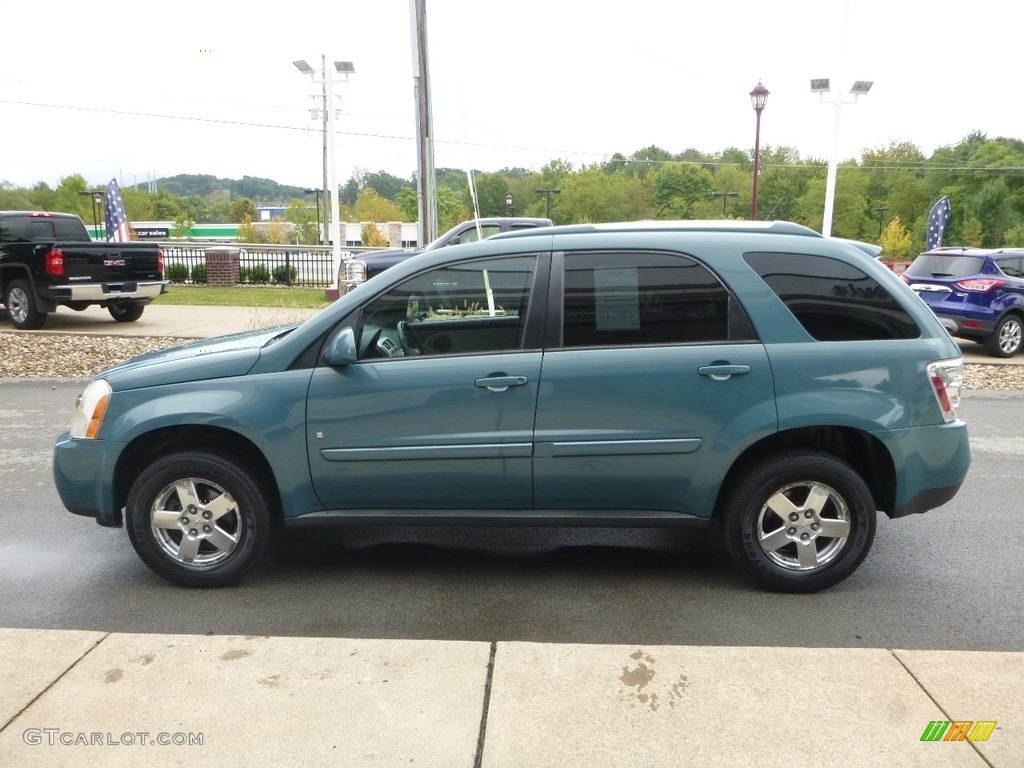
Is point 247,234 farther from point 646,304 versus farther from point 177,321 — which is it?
point 646,304

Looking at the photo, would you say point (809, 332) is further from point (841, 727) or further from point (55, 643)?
point (55, 643)

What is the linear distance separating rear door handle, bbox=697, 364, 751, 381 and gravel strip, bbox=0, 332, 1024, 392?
8499 mm

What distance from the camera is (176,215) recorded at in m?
113

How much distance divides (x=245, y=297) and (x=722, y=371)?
1974 centimetres

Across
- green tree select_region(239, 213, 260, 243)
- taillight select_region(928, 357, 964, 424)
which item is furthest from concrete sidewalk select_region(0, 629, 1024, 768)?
green tree select_region(239, 213, 260, 243)

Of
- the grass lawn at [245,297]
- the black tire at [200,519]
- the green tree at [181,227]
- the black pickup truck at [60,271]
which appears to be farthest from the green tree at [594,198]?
the green tree at [181,227]

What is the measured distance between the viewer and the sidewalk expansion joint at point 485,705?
116 inches

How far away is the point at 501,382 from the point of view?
426 cm

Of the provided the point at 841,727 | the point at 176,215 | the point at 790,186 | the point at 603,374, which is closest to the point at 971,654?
the point at 841,727

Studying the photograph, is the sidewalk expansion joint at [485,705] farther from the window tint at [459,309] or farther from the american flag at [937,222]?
the american flag at [937,222]

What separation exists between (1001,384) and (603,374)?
31.2ft

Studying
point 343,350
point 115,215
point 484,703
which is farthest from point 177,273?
point 484,703

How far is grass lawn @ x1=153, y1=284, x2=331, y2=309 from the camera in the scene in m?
20.6

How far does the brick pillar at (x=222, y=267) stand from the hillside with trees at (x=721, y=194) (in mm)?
7560
